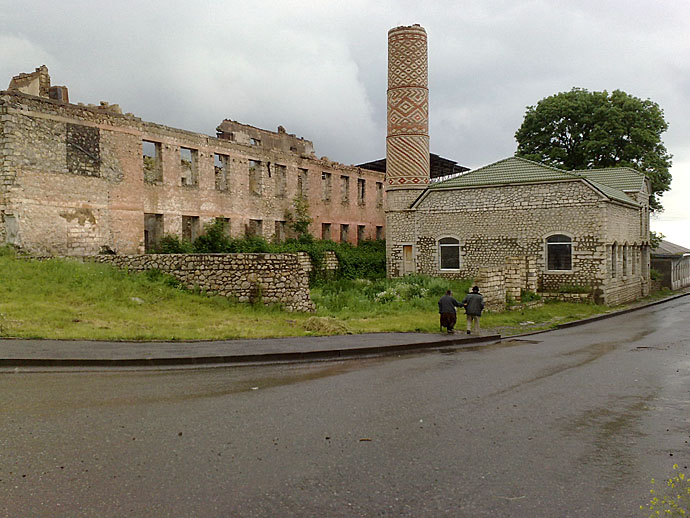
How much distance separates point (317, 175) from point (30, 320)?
24595 millimetres

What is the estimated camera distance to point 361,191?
132ft

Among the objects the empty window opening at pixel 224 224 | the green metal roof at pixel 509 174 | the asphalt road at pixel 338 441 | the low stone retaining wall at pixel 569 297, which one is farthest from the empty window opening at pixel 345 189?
the asphalt road at pixel 338 441

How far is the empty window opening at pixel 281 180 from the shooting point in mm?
33438

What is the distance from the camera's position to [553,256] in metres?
26.0

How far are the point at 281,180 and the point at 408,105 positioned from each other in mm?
9117

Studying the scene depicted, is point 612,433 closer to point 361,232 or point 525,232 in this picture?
point 525,232

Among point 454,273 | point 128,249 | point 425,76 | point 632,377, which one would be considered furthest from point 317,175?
point 632,377

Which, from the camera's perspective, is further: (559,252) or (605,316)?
(559,252)

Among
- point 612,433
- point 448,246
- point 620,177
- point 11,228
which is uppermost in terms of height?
point 620,177

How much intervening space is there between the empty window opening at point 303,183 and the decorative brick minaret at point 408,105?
288 inches

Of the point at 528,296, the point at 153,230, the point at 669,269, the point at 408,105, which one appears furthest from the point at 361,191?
the point at 669,269

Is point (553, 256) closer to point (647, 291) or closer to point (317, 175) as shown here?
point (647, 291)

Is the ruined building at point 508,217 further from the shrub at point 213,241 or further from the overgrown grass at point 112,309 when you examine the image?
the overgrown grass at point 112,309

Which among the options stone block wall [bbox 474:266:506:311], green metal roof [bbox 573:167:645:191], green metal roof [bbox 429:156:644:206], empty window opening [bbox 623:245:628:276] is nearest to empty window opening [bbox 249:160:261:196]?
green metal roof [bbox 429:156:644:206]
